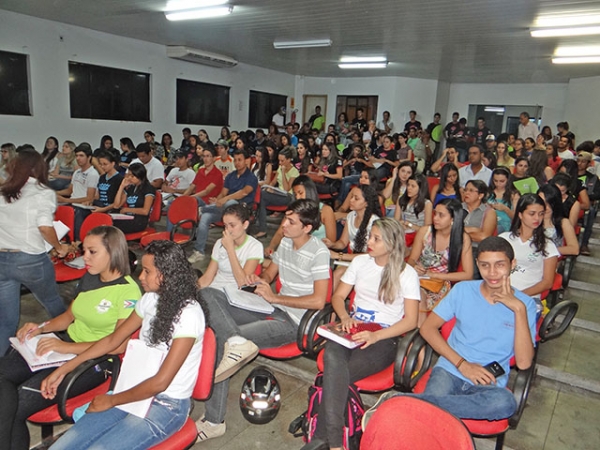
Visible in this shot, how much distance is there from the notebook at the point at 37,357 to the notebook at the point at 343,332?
1.27m

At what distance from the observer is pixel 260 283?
273cm

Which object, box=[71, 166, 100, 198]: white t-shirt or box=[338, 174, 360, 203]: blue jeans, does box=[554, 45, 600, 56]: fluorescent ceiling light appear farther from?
box=[71, 166, 100, 198]: white t-shirt

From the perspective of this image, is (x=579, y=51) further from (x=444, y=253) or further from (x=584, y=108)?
(x=444, y=253)

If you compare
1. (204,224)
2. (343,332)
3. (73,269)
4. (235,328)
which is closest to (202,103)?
(204,224)

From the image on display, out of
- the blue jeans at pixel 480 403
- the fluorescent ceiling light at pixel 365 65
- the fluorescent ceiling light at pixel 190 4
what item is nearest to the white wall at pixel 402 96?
the fluorescent ceiling light at pixel 365 65

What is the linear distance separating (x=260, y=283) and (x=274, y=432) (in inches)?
33.8

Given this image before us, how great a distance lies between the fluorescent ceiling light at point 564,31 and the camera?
6.32 m

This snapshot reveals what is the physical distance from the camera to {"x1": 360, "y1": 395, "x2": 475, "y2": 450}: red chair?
1.35 metres

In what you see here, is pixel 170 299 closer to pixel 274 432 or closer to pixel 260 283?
pixel 260 283

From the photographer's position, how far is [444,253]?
327 cm

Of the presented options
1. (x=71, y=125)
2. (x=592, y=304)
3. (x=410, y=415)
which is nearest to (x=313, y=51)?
(x=71, y=125)

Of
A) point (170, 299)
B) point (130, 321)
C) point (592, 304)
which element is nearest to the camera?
point (170, 299)

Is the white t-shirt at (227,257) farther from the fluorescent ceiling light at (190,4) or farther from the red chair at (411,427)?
the fluorescent ceiling light at (190,4)

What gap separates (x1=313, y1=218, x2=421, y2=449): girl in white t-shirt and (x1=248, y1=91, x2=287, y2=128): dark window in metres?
11.8
